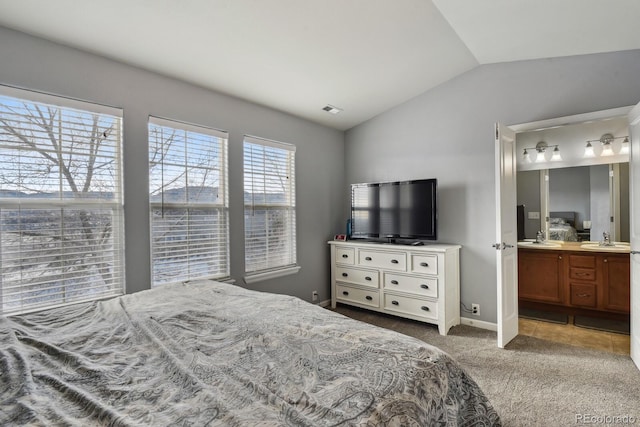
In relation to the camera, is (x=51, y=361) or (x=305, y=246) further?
(x=305, y=246)

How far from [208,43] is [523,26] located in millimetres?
2392

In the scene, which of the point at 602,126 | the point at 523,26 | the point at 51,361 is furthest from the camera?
the point at 602,126

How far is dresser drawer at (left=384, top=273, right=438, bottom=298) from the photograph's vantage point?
10.6 ft

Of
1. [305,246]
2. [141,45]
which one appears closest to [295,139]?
[305,246]

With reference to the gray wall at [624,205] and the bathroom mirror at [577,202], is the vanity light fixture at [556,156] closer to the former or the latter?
the bathroom mirror at [577,202]

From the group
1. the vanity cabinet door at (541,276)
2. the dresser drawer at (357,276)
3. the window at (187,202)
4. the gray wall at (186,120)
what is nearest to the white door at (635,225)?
the vanity cabinet door at (541,276)

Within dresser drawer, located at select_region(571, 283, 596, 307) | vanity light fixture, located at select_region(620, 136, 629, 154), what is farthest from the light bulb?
dresser drawer, located at select_region(571, 283, 596, 307)

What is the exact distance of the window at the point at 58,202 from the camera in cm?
195

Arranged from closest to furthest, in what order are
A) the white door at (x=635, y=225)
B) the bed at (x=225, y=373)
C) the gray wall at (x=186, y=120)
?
1. the bed at (x=225, y=373)
2. the gray wall at (x=186, y=120)
3. the white door at (x=635, y=225)

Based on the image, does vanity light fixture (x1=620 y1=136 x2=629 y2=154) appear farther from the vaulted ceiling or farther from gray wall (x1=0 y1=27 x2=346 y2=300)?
gray wall (x1=0 y1=27 x2=346 y2=300)

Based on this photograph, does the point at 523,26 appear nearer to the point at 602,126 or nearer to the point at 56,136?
the point at 602,126

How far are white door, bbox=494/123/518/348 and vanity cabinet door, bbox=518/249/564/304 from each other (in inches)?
40.9

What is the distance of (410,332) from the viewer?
322cm

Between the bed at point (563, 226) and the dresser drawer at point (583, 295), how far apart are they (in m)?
0.68
